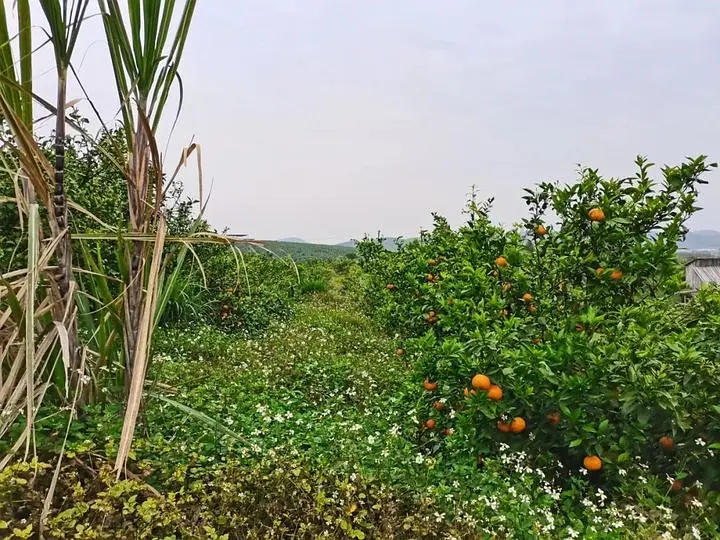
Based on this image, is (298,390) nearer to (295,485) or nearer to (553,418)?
(295,485)

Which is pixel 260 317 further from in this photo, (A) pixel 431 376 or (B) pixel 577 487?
(B) pixel 577 487

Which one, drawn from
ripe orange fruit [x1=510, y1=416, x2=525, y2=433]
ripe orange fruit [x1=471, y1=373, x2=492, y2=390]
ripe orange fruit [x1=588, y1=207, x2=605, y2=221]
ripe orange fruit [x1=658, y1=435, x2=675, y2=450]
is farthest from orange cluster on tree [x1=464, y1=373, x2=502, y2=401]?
ripe orange fruit [x1=588, y1=207, x2=605, y2=221]

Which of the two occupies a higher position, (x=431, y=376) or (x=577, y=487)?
(x=431, y=376)

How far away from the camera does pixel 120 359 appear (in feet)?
7.13

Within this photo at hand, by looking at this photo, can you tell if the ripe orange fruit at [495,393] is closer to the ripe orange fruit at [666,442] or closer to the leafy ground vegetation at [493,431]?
the leafy ground vegetation at [493,431]

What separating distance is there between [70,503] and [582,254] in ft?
9.23

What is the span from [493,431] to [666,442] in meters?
0.80

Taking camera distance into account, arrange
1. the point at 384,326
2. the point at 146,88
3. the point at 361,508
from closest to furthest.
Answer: the point at 146,88, the point at 361,508, the point at 384,326

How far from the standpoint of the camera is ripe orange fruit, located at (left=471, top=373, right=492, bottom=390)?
2477 millimetres

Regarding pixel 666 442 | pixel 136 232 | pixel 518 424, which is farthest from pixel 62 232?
pixel 666 442

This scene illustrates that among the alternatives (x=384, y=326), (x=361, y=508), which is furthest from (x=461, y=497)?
(x=384, y=326)

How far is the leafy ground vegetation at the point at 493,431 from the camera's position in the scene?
6.51ft

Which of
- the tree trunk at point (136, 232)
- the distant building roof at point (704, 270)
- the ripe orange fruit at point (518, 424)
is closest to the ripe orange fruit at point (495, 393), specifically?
the ripe orange fruit at point (518, 424)

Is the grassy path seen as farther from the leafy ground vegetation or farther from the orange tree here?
the orange tree
